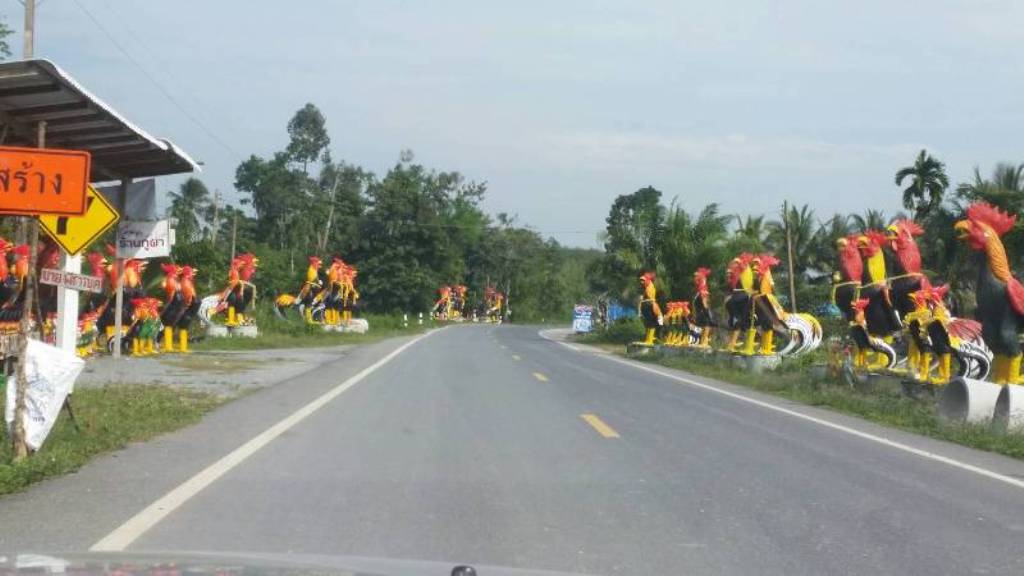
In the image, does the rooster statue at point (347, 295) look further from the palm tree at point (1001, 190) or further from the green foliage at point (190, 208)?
the palm tree at point (1001, 190)

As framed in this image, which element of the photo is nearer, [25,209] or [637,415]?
[25,209]

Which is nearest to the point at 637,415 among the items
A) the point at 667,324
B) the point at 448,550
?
the point at 448,550

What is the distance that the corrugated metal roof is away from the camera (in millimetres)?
12133

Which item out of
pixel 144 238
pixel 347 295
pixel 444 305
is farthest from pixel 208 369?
pixel 444 305

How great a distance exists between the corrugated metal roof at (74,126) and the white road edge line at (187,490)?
4.60m

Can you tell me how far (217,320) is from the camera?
38.2m

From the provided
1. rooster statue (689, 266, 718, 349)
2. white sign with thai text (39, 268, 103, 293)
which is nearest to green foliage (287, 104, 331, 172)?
rooster statue (689, 266, 718, 349)

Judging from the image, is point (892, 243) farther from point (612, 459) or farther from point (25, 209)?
point (25, 209)

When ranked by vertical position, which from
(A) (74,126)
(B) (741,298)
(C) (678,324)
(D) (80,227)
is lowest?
(C) (678,324)

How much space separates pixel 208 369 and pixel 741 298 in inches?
524

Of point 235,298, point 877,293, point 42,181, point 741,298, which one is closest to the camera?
point 42,181

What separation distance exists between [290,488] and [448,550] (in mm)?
2392

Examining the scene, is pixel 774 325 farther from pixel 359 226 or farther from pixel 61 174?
pixel 359 226

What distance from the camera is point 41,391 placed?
29.9 feet
